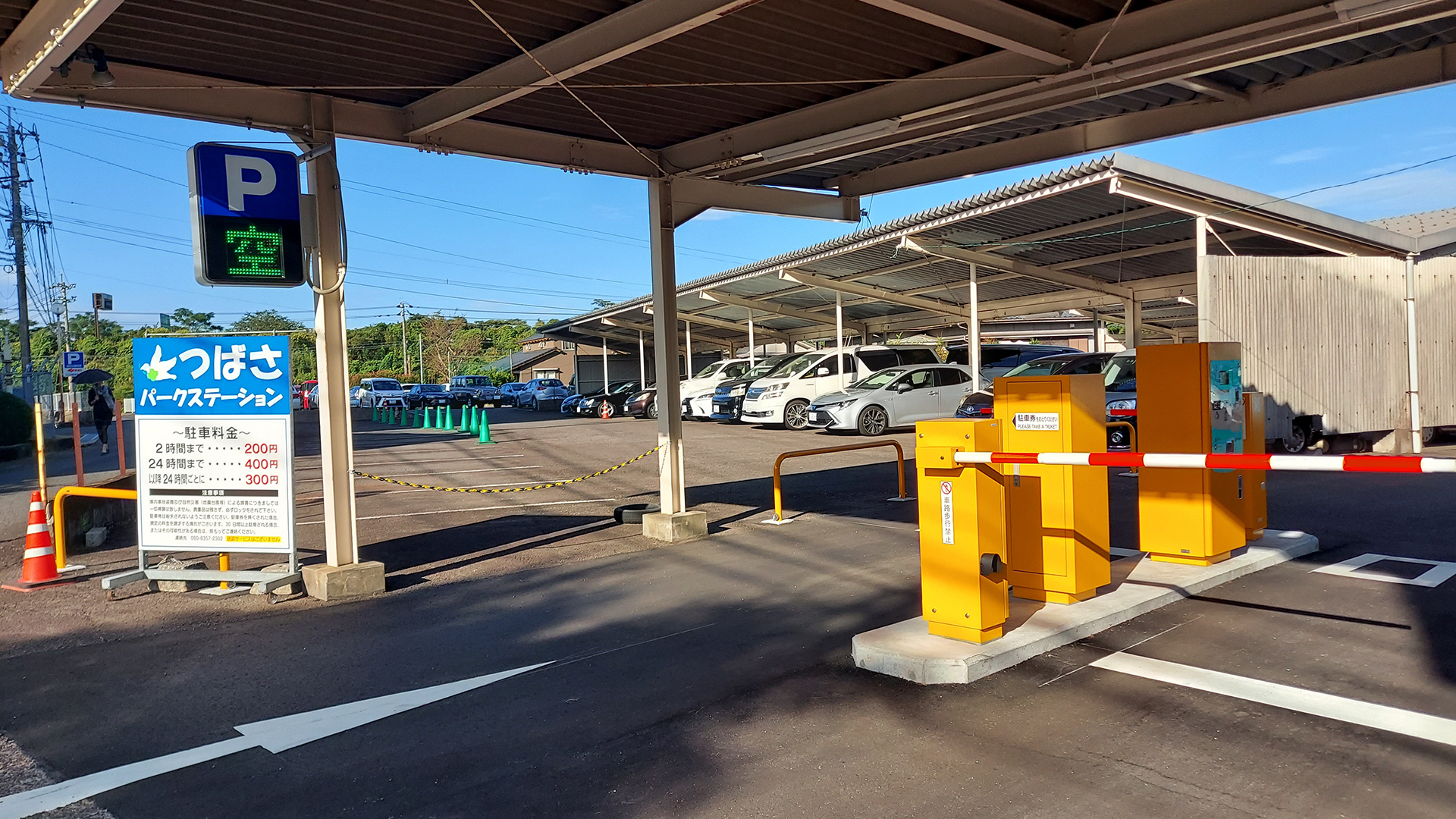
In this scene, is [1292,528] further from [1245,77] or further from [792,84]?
[792,84]

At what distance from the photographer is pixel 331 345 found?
322 inches

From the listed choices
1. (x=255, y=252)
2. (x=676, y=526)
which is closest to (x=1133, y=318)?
(x=676, y=526)

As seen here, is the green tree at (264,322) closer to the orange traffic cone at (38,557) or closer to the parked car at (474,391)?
the parked car at (474,391)

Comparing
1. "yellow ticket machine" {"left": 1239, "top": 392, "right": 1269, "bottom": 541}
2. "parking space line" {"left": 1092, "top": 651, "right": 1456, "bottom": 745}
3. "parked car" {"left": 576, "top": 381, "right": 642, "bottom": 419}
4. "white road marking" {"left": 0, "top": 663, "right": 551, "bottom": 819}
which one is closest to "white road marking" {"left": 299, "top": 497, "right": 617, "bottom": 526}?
"white road marking" {"left": 0, "top": 663, "right": 551, "bottom": 819}

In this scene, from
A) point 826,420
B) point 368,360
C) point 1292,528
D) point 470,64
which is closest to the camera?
point 470,64

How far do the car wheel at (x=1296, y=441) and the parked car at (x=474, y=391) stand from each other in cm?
4003

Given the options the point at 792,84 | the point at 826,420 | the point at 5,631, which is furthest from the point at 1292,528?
Answer: the point at 826,420

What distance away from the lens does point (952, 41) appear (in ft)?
24.7

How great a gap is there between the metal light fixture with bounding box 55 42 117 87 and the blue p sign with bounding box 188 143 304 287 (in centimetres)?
81

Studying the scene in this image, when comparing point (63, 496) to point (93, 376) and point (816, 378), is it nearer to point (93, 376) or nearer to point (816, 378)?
point (93, 376)

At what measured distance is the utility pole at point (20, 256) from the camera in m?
36.2

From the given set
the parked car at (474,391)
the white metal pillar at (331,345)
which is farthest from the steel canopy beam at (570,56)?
the parked car at (474,391)

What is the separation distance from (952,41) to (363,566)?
21.2 ft

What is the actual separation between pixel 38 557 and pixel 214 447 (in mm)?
2160
